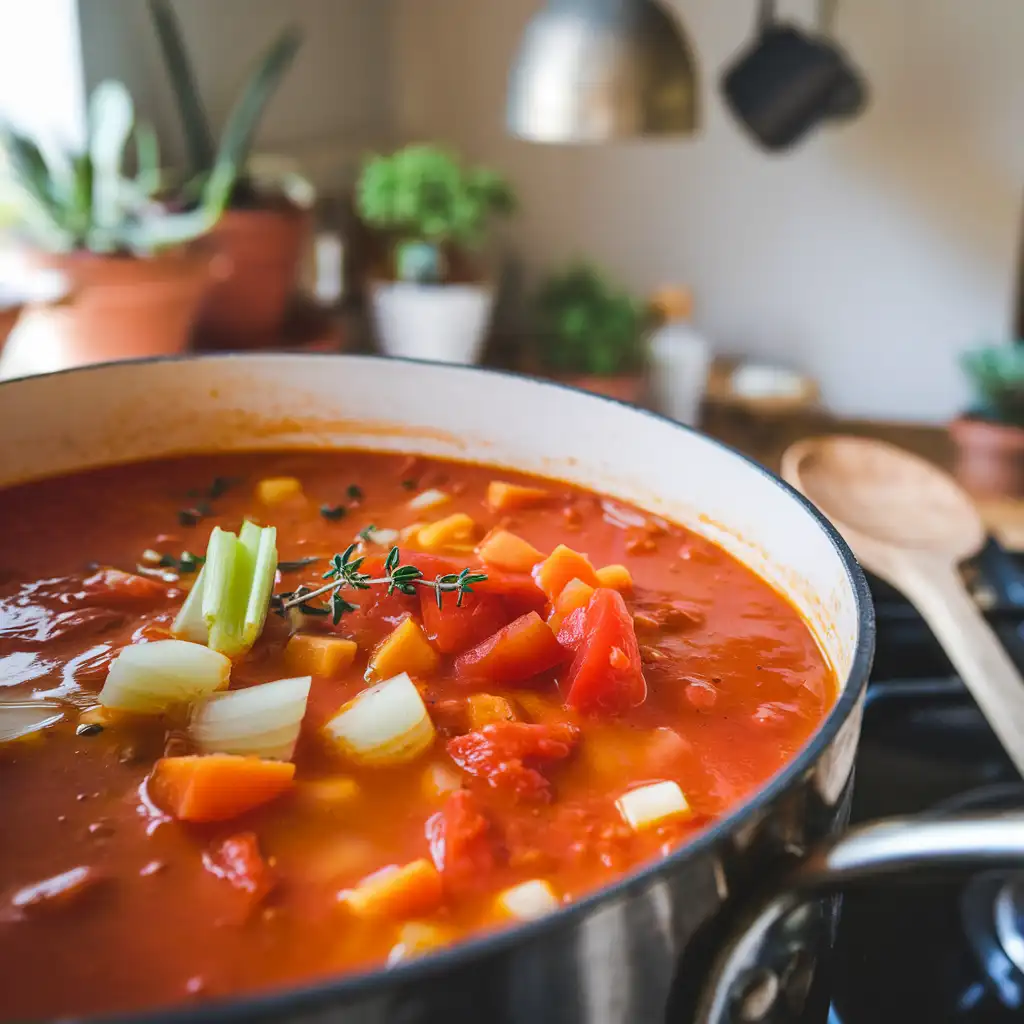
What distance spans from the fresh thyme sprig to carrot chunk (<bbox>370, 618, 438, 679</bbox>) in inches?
1.4

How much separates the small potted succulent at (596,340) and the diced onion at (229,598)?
164 cm

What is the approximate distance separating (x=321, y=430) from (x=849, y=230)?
6.70 ft

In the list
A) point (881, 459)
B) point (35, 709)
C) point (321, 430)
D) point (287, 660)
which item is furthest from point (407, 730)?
point (881, 459)

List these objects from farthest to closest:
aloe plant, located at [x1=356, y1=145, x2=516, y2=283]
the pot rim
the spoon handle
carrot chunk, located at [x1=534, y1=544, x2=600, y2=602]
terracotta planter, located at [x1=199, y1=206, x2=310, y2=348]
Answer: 1. aloe plant, located at [x1=356, y1=145, x2=516, y2=283]
2. terracotta planter, located at [x1=199, y1=206, x2=310, y2=348]
3. the spoon handle
4. carrot chunk, located at [x1=534, y1=544, x2=600, y2=602]
5. the pot rim

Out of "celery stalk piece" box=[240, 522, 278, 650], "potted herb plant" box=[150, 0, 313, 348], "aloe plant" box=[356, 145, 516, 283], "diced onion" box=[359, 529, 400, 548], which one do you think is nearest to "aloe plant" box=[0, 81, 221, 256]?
"potted herb plant" box=[150, 0, 313, 348]

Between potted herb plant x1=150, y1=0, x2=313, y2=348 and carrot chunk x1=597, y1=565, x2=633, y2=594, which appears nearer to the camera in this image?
carrot chunk x1=597, y1=565, x2=633, y2=594

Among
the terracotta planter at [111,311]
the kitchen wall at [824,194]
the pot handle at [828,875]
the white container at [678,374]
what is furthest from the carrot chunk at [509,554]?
the kitchen wall at [824,194]

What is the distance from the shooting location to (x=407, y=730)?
0.85 m

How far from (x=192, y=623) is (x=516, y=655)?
0.28 meters

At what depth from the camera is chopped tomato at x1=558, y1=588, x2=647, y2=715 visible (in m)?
0.92

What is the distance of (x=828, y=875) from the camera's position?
1.92 ft

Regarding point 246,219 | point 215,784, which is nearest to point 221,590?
point 215,784

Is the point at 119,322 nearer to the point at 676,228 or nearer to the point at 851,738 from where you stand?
the point at 851,738

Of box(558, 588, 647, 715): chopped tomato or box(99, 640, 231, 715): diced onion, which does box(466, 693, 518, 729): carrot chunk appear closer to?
box(558, 588, 647, 715): chopped tomato
